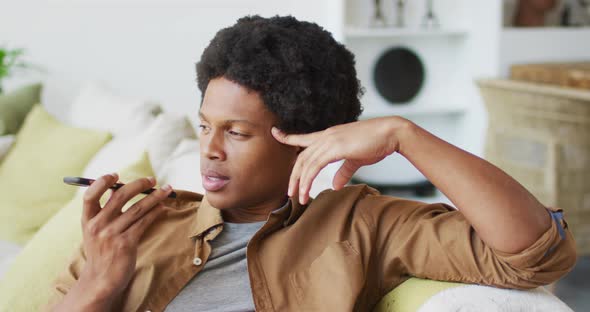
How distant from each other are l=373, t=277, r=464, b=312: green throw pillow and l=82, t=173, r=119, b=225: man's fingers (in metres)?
0.49

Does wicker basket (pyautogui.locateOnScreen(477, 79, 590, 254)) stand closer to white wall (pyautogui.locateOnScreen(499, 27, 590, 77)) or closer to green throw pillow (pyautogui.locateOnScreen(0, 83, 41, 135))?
white wall (pyautogui.locateOnScreen(499, 27, 590, 77))

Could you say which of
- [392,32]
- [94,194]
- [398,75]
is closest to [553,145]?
[392,32]

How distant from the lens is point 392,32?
3969 millimetres

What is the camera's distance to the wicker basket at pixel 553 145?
2.92m

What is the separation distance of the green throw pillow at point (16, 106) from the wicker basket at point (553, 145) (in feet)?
6.75

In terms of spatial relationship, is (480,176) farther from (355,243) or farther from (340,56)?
(340,56)

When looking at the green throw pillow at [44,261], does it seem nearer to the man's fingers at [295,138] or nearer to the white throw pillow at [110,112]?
the man's fingers at [295,138]

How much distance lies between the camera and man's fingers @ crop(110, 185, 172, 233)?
3.91ft

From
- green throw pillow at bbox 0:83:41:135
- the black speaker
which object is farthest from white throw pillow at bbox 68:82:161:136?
the black speaker

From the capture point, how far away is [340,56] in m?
1.26

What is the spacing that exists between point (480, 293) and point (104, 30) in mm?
2820

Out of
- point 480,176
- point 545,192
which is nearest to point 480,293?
point 480,176

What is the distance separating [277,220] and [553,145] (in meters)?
2.09

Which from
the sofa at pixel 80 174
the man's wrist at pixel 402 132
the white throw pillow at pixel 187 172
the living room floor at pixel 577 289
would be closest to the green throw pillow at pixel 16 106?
the sofa at pixel 80 174
